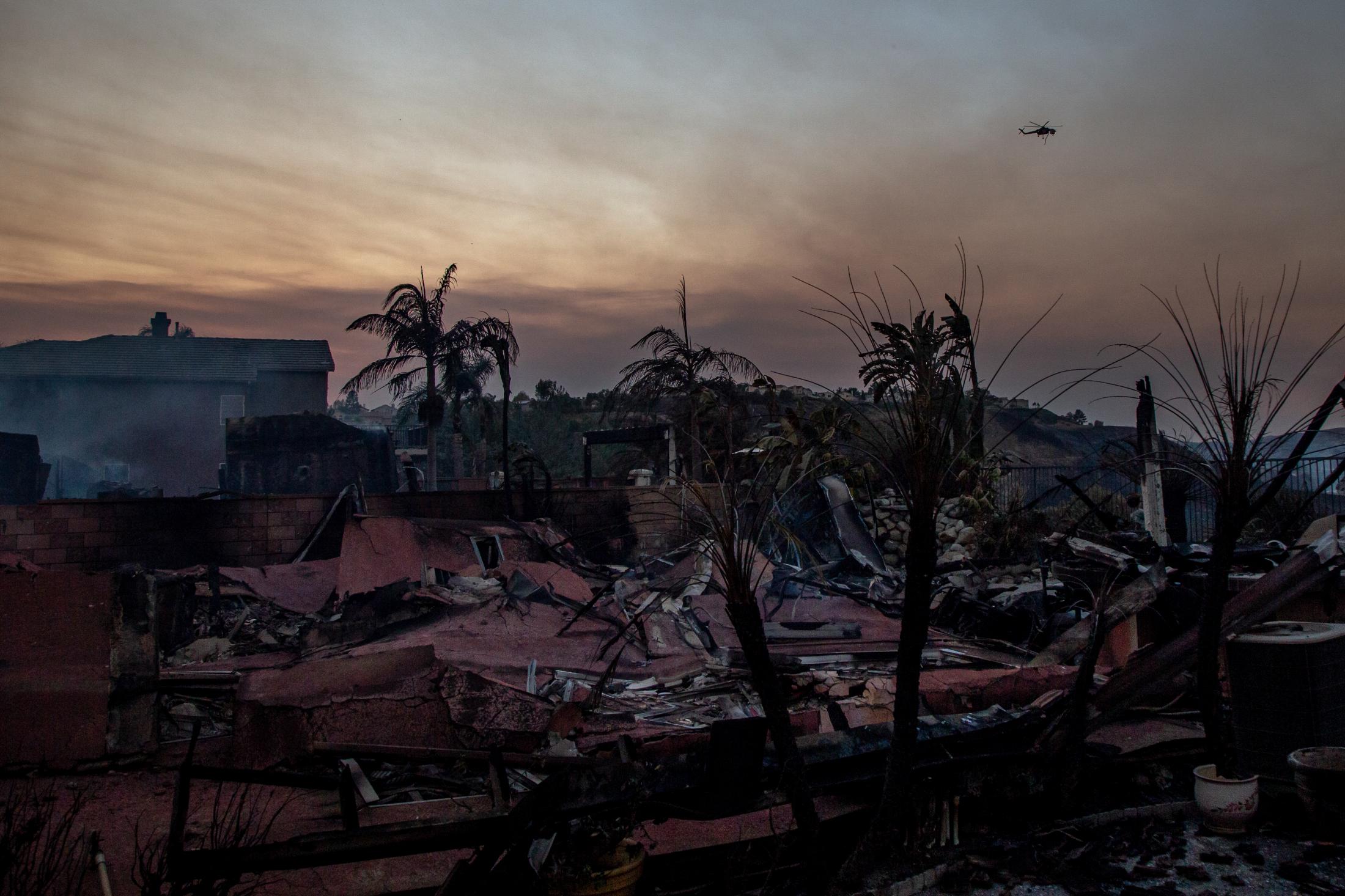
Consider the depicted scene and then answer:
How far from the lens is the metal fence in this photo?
35.0 ft

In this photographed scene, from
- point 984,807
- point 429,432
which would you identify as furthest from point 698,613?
point 429,432

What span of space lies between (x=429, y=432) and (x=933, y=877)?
19.2m

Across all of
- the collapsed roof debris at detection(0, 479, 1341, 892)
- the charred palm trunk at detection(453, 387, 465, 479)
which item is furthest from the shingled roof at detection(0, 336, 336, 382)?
the collapsed roof debris at detection(0, 479, 1341, 892)

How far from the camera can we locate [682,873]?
411cm

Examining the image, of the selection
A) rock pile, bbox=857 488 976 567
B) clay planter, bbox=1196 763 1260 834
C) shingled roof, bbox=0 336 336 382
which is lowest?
clay planter, bbox=1196 763 1260 834

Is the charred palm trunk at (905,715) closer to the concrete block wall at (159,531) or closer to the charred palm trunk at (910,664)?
the charred palm trunk at (910,664)

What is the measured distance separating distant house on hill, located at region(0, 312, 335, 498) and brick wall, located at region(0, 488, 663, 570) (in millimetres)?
A: 19071

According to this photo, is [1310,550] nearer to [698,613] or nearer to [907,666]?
[907,666]

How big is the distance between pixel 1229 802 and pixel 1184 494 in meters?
6.80

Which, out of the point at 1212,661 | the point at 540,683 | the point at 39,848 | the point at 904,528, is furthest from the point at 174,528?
the point at 1212,661

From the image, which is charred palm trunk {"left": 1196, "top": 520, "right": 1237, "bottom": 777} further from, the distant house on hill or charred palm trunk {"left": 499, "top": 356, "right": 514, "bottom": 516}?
the distant house on hill

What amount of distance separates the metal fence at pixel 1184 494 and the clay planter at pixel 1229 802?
4.07 metres

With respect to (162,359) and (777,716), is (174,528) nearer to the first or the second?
(777,716)

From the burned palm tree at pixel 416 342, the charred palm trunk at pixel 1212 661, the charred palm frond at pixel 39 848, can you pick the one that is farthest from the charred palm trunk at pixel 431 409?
the charred palm trunk at pixel 1212 661
